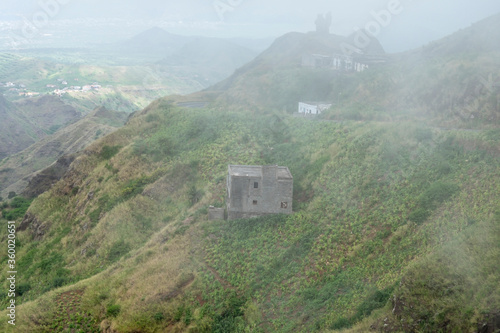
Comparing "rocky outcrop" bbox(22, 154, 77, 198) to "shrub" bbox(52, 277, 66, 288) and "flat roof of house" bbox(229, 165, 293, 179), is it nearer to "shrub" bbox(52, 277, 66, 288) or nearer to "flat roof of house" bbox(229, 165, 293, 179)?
"shrub" bbox(52, 277, 66, 288)

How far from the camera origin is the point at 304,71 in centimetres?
6506

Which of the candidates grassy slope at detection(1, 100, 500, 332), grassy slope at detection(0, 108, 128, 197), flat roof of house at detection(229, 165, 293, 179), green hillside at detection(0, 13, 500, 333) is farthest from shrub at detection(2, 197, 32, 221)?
flat roof of house at detection(229, 165, 293, 179)

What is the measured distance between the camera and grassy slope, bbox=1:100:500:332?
18.6m

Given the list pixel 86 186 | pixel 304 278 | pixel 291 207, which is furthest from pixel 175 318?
pixel 86 186

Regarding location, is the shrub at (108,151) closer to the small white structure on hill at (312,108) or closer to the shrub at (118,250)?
the shrub at (118,250)

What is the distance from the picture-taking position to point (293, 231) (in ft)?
79.8

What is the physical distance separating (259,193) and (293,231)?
10.3ft

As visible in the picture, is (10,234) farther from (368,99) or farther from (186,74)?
(186,74)

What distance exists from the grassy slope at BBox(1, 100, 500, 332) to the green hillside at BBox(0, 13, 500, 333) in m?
0.09

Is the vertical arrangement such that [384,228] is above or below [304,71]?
below

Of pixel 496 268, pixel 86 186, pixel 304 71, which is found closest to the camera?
pixel 496 268

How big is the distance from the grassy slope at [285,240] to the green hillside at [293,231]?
9cm

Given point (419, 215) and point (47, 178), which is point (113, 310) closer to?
point (419, 215)

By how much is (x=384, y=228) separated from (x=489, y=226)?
5.22 metres
